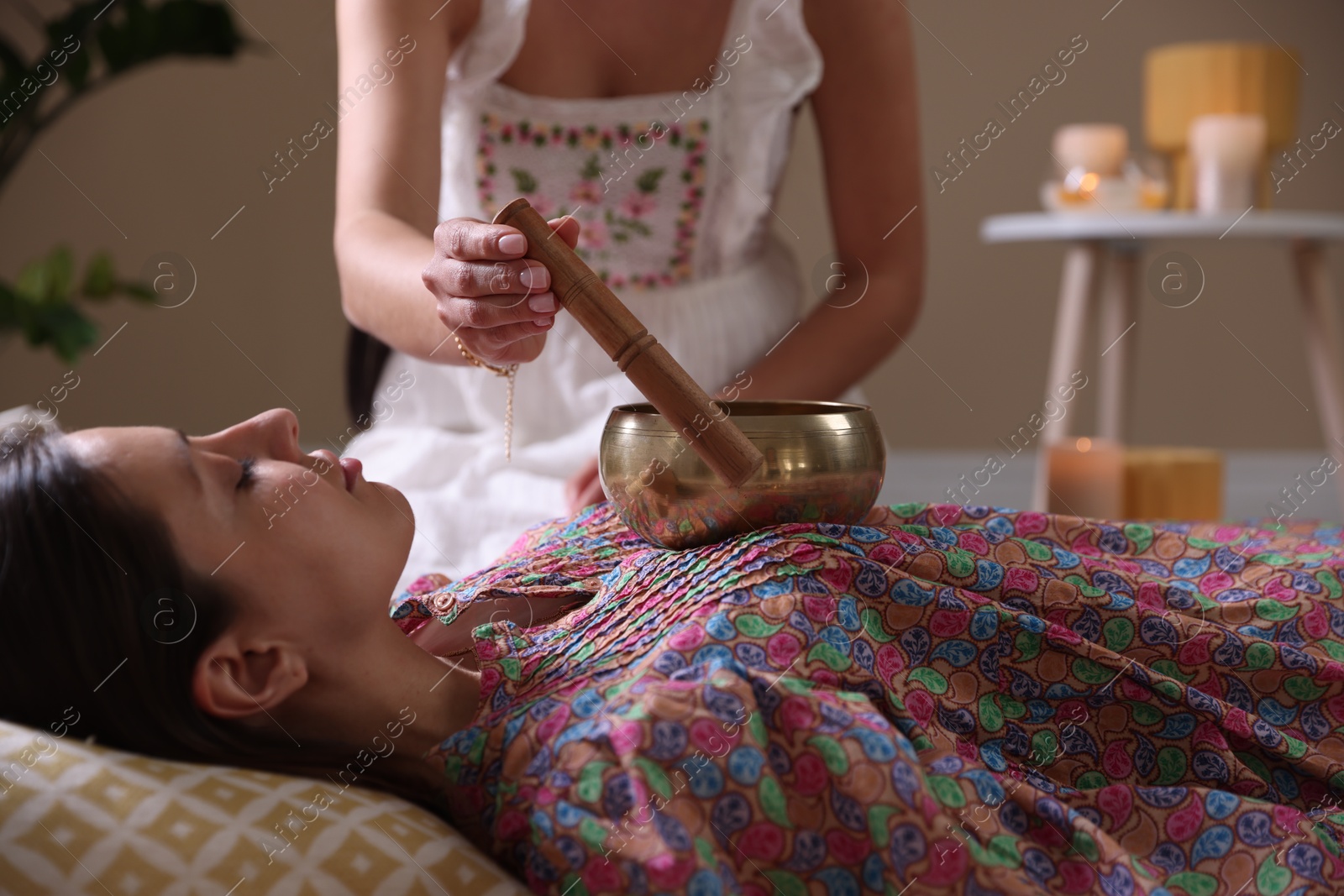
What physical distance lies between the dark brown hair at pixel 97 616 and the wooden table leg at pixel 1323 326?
2.27 m

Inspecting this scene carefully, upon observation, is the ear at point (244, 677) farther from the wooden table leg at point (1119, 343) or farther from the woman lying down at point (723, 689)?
the wooden table leg at point (1119, 343)

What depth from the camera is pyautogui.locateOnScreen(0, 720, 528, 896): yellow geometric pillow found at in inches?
28.4

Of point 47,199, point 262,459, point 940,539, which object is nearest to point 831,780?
point 940,539

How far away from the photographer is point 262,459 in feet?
2.92

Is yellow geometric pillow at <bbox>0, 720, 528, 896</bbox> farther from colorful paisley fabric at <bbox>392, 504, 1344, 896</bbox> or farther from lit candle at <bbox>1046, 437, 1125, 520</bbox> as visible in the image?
lit candle at <bbox>1046, 437, 1125, 520</bbox>

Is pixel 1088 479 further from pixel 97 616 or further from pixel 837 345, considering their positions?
pixel 97 616

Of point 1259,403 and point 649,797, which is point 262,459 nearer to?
point 649,797

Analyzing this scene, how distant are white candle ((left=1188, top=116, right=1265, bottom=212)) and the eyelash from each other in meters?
2.02

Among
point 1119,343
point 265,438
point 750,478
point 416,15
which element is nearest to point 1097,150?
point 1119,343

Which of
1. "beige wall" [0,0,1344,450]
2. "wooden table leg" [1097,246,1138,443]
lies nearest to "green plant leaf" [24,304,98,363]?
"beige wall" [0,0,1344,450]

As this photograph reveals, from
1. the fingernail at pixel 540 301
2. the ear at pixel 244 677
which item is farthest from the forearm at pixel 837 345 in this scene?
the ear at pixel 244 677

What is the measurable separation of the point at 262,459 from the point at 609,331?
280 mm

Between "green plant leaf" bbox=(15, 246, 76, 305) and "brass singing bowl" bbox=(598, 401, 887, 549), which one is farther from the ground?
"green plant leaf" bbox=(15, 246, 76, 305)

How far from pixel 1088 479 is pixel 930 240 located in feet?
4.37
